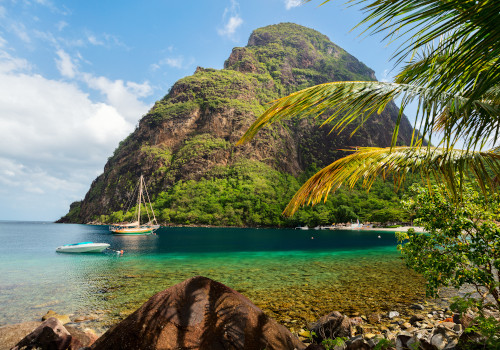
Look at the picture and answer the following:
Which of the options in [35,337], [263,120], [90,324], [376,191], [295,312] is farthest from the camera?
[376,191]

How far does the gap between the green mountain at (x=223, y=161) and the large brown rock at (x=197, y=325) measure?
91.1 meters

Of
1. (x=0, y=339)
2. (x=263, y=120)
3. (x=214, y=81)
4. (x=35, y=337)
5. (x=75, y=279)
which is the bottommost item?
(x=75, y=279)

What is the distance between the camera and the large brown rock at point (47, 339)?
4875mm

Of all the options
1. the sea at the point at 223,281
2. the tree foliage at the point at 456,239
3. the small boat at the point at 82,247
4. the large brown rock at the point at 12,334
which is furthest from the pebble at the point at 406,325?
the small boat at the point at 82,247

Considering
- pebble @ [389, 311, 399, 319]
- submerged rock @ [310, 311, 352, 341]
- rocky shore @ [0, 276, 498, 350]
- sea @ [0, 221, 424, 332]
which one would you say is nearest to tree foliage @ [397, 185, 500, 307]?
rocky shore @ [0, 276, 498, 350]

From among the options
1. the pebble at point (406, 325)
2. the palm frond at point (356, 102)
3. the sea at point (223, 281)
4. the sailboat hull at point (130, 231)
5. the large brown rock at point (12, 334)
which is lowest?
the sailboat hull at point (130, 231)

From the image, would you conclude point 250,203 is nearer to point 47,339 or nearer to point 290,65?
point 47,339

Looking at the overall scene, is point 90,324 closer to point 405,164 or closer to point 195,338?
point 195,338

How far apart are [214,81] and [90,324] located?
152995 millimetres

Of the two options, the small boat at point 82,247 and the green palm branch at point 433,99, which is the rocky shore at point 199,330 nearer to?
the green palm branch at point 433,99

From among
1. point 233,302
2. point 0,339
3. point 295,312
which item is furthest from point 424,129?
point 0,339

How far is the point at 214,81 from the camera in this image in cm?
14888

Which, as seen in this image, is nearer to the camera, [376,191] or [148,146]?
[376,191]

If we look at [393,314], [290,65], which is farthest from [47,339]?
[290,65]
